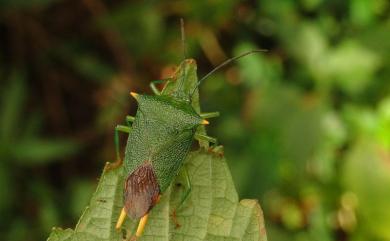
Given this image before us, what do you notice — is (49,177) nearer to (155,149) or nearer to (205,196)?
(155,149)

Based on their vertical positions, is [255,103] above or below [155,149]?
above

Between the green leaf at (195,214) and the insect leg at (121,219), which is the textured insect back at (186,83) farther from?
the insect leg at (121,219)

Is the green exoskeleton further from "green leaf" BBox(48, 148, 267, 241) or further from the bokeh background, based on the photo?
the bokeh background

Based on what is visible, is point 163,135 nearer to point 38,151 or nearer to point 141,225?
point 141,225

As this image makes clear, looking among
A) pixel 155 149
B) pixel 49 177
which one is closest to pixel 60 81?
pixel 49 177

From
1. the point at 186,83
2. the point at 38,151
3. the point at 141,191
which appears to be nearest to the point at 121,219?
the point at 141,191

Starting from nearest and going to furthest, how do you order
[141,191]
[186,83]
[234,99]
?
[141,191]
[186,83]
[234,99]
